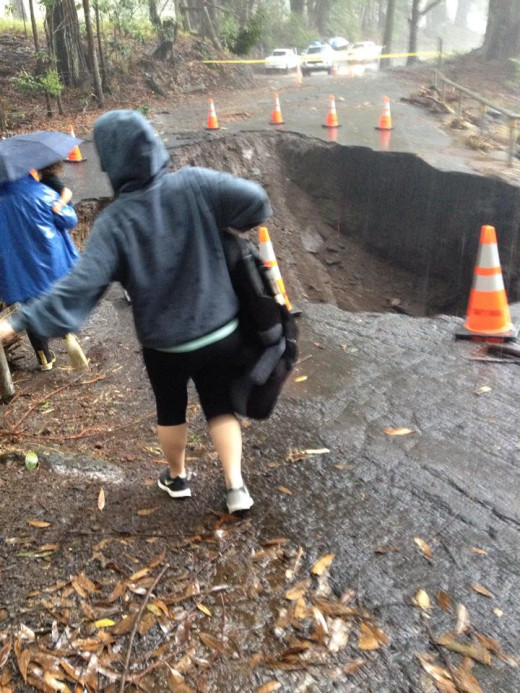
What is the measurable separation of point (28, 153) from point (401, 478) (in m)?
3.40

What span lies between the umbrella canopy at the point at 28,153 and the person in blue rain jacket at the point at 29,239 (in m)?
0.17

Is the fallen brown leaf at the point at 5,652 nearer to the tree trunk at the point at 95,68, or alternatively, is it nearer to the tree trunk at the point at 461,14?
the tree trunk at the point at 95,68

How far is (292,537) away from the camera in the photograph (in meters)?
3.12

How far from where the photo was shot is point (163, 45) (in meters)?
21.3

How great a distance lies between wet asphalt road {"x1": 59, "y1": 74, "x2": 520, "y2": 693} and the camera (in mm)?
2613

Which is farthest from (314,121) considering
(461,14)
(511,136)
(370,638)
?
(461,14)

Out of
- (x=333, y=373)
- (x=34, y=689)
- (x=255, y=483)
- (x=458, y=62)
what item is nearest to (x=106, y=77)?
(x=458, y=62)

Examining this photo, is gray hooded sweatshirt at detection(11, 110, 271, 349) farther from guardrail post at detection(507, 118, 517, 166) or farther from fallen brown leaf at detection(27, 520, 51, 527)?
guardrail post at detection(507, 118, 517, 166)

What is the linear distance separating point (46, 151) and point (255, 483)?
287cm

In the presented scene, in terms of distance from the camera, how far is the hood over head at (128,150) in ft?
8.50

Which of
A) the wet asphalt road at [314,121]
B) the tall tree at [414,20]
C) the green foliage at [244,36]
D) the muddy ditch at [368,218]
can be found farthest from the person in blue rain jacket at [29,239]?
the tall tree at [414,20]

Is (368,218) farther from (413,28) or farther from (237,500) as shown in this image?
(413,28)

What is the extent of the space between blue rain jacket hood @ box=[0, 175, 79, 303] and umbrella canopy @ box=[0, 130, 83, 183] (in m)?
0.18

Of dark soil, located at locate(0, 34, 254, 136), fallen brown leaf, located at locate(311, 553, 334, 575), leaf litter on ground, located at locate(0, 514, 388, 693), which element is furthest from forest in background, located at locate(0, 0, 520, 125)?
fallen brown leaf, located at locate(311, 553, 334, 575)
